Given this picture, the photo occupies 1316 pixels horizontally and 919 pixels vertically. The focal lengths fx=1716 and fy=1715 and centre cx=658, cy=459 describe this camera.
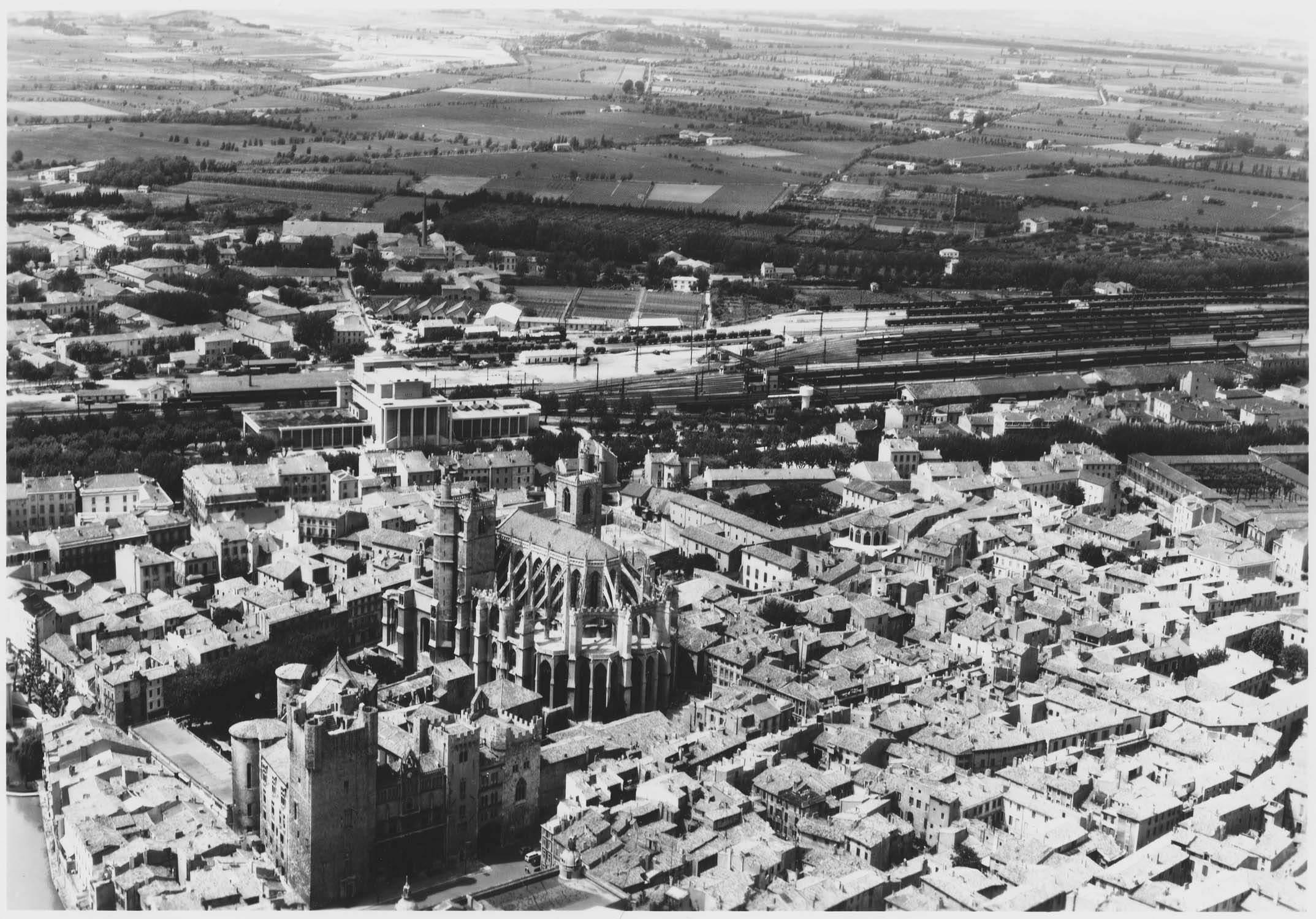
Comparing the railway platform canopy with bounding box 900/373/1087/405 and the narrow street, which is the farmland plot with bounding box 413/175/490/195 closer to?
the railway platform canopy with bounding box 900/373/1087/405

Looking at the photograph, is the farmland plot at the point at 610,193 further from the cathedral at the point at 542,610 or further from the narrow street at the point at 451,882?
the narrow street at the point at 451,882

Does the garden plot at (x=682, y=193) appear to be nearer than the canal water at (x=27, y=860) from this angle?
No

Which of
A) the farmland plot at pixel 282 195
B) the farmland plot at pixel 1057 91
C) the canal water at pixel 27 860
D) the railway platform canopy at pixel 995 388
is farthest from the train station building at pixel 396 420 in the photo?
the farmland plot at pixel 1057 91

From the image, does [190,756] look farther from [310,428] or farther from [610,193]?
[610,193]

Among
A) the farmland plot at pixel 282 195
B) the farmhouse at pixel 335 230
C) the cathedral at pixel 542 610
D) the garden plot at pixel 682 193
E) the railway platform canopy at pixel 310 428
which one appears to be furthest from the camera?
the garden plot at pixel 682 193

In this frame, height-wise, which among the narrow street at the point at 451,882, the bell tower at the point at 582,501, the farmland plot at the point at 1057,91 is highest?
the farmland plot at the point at 1057,91

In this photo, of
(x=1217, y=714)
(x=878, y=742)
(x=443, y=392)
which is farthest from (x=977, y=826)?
(x=443, y=392)
